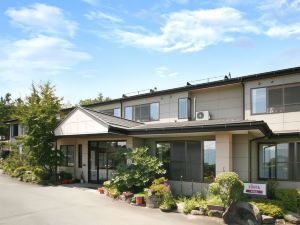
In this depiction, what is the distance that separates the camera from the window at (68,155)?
80.9ft

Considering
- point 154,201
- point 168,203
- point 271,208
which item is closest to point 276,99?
point 271,208

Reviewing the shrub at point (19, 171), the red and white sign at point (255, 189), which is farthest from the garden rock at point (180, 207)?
the shrub at point (19, 171)

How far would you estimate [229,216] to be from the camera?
1228 cm

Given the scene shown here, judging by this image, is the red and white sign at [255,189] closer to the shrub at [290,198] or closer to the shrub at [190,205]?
the shrub at [290,198]

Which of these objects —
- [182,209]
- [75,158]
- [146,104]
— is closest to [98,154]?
[75,158]

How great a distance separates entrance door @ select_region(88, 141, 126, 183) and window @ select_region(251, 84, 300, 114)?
9.53 m

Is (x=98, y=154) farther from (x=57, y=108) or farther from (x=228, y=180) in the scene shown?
(x=228, y=180)

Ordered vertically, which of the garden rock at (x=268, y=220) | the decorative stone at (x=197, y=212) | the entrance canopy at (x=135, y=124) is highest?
the entrance canopy at (x=135, y=124)

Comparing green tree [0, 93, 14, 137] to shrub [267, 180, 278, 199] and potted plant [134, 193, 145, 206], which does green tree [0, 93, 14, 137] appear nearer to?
potted plant [134, 193, 145, 206]

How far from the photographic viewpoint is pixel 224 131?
15180 mm

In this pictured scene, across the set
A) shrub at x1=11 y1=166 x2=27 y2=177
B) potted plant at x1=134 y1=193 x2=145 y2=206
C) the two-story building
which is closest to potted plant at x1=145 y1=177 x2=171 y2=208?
potted plant at x1=134 y1=193 x2=145 y2=206

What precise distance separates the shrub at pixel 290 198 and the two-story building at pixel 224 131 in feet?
9.15

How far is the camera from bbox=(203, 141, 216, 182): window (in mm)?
16375

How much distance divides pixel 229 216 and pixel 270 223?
1.56 metres
